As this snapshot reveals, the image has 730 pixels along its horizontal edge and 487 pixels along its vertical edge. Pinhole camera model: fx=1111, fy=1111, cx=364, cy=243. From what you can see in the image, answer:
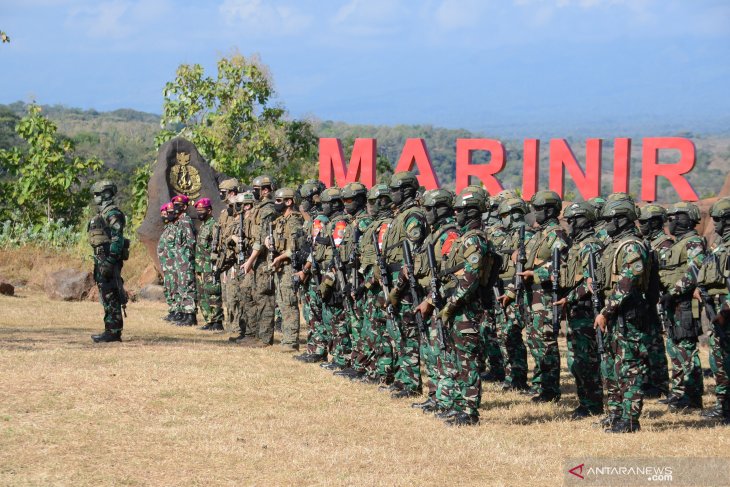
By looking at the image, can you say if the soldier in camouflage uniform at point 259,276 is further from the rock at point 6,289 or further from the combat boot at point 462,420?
the rock at point 6,289

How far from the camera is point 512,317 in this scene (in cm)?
1248

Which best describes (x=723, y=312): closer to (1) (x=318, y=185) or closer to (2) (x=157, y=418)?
(2) (x=157, y=418)

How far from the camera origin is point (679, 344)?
11625 mm

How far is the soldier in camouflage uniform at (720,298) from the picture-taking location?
10.4 m

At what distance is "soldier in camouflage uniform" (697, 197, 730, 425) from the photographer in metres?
10.4

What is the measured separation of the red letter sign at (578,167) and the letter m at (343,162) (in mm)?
5257

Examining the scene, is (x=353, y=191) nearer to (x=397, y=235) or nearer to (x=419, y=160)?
(x=397, y=235)

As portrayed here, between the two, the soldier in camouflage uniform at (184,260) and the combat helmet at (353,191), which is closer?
the combat helmet at (353,191)

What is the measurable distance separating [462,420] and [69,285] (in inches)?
500

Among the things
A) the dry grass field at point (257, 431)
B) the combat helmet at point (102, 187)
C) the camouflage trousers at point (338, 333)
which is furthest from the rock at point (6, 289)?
the camouflage trousers at point (338, 333)

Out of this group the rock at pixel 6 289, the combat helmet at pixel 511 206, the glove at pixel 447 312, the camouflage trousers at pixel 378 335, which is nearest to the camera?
the glove at pixel 447 312

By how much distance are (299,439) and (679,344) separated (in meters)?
4.45

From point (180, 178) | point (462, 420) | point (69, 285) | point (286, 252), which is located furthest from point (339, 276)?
point (180, 178)

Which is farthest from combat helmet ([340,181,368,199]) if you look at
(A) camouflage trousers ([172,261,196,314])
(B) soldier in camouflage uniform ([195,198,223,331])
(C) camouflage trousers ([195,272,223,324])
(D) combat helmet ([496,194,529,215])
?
(A) camouflage trousers ([172,261,196,314])
